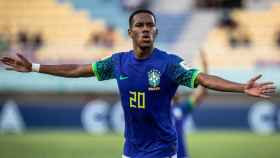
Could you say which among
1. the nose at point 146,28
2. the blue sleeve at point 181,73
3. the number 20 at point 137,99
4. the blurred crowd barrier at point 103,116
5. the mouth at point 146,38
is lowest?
the blurred crowd barrier at point 103,116

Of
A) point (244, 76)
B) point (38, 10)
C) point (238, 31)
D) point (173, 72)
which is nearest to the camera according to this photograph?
point (173, 72)

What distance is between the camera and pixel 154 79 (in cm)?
696

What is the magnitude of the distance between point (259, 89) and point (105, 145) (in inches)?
440

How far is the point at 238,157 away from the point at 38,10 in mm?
12290

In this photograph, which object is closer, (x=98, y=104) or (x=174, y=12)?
(x=98, y=104)

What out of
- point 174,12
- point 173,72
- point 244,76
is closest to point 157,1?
point 174,12

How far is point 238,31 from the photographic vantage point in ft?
78.6

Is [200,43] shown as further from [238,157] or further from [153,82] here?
[153,82]

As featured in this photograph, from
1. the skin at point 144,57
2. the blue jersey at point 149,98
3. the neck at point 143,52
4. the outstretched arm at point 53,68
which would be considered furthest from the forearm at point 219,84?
the outstretched arm at point 53,68

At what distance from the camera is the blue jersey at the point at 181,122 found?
869 cm

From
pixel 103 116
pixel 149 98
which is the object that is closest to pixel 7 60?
pixel 149 98

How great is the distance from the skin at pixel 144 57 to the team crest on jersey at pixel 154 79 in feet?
0.58

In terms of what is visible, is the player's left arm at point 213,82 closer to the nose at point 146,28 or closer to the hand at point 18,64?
the nose at point 146,28

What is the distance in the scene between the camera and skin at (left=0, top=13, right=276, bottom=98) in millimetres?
6254
